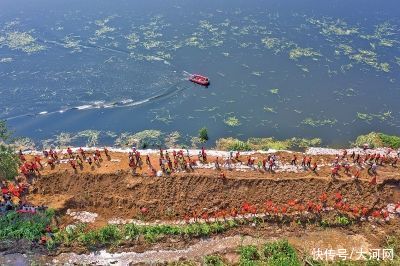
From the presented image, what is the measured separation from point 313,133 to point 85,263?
28.7 meters

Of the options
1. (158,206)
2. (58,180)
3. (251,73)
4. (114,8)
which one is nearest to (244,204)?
(158,206)

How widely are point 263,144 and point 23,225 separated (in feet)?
83.5

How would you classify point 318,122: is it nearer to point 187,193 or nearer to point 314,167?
point 314,167

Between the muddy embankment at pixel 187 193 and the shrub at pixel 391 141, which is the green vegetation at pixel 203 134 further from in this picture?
the shrub at pixel 391 141

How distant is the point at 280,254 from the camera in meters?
32.2

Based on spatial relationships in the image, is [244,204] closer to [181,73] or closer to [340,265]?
[340,265]

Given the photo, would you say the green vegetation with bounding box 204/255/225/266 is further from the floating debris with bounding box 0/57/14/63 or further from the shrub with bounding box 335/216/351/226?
the floating debris with bounding box 0/57/14/63

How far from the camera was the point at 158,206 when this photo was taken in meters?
36.5

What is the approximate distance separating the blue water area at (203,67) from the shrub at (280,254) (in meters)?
16.9

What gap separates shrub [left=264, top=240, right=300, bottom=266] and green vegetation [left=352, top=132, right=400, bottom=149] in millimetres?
18288

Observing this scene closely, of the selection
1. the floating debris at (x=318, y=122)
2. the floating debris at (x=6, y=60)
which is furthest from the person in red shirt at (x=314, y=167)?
the floating debris at (x=6, y=60)

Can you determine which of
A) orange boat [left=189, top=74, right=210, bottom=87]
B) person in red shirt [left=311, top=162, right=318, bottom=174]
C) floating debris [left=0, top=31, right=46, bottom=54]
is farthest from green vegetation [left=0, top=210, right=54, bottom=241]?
floating debris [left=0, top=31, right=46, bottom=54]

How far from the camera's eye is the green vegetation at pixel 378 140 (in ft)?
148

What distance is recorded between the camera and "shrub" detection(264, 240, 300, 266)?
31562 millimetres
